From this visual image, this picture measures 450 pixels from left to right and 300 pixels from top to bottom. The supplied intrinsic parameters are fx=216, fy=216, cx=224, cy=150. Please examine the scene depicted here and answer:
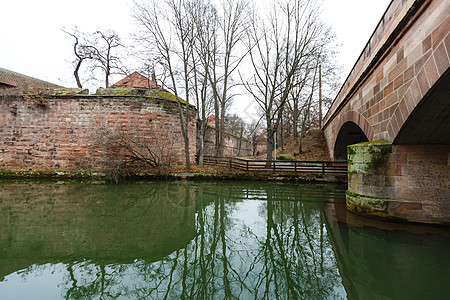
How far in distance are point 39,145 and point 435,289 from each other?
16.1 m

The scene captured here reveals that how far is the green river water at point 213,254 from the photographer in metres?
2.24

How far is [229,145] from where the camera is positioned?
2830 cm

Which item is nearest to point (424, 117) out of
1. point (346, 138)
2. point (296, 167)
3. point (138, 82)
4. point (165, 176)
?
point (296, 167)

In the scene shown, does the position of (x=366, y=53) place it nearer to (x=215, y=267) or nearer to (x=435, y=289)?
(x=435, y=289)

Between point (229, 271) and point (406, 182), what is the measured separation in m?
4.18

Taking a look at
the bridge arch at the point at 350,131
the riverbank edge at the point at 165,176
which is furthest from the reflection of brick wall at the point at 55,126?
the bridge arch at the point at 350,131

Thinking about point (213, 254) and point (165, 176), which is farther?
point (165, 176)

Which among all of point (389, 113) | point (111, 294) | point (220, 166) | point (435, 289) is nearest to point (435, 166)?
point (389, 113)

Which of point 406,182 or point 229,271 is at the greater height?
point 406,182

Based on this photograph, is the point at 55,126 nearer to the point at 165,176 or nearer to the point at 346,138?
the point at 165,176

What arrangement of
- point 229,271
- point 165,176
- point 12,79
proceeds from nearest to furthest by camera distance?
point 229,271
point 165,176
point 12,79

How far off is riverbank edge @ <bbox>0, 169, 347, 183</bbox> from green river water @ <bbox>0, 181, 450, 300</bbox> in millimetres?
5308

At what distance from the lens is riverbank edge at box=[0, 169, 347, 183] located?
1053cm

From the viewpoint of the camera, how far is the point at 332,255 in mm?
3066
